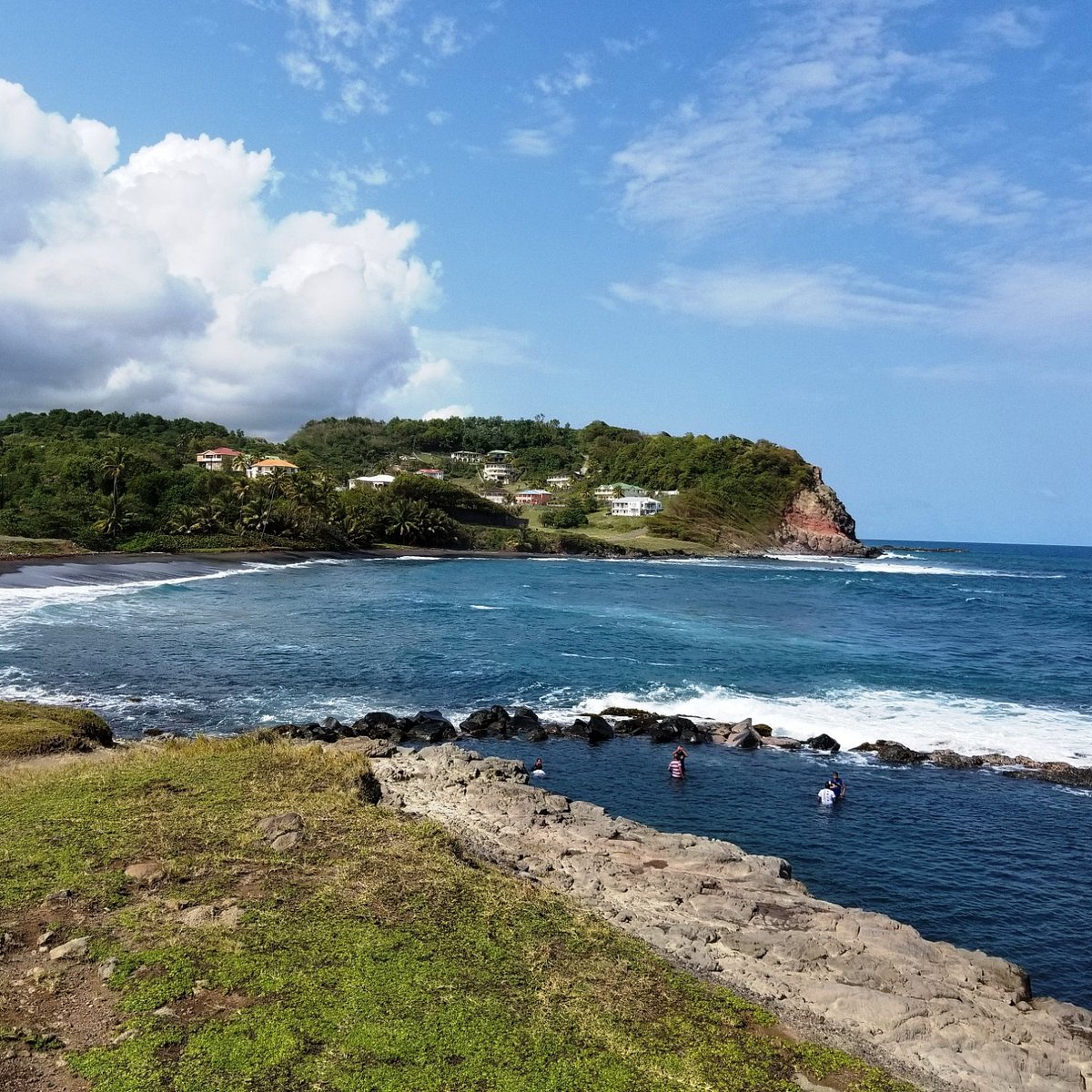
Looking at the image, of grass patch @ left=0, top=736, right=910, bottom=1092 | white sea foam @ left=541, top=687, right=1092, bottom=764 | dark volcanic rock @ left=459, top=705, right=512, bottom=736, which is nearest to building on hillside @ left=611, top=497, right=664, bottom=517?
white sea foam @ left=541, top=687, right=1092, bottom=764

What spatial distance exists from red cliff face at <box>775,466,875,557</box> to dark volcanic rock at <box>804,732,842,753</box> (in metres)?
152

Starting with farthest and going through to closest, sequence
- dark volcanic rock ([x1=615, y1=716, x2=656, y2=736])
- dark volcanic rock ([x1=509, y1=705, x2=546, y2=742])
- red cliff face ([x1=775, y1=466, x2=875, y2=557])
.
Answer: red cliff face ([x1=775, y1=466, x2=875, y2=557]) < dark volcanic rock ([x1=615, y1=716, x2=656, y2=736]) < dark volcanic rock ([x1=509, y1=705, x2=546, y2=742])

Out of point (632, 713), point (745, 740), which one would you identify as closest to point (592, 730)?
point (632, 713)

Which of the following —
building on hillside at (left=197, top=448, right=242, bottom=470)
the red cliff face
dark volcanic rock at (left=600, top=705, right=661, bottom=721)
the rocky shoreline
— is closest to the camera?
the rocky shoreline

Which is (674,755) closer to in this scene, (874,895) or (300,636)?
(874,895)

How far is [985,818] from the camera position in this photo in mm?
22766

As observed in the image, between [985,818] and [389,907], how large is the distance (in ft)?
61.5

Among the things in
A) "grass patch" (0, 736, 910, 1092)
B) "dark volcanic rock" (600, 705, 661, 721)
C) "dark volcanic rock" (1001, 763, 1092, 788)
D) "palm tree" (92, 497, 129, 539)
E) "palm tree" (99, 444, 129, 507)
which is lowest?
"dark volcanic rock" (1001, 763, 1092, 788)

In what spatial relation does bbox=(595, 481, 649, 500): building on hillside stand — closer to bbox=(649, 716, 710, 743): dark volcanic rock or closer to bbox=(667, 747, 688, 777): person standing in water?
bbox=(649, 716, 710, 743): dark volcanic rock

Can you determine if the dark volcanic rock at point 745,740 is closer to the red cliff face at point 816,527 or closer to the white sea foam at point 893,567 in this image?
the white sea foam at point 893,567

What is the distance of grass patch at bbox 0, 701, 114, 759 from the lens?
19.8 metres

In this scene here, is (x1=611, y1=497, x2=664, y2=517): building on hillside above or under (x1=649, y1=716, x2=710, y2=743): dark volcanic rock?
above

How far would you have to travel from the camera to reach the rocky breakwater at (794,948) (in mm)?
10688

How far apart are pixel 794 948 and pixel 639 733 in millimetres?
17377
